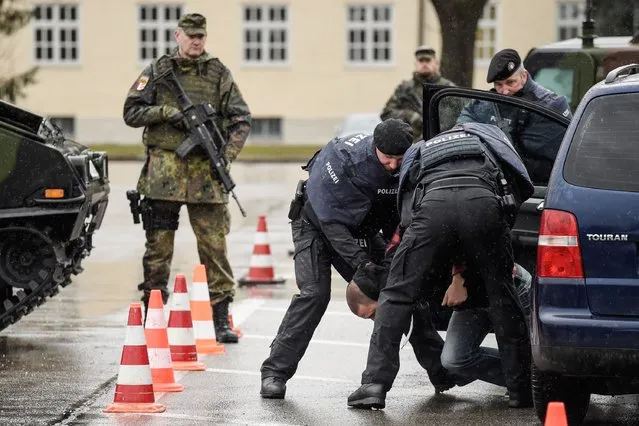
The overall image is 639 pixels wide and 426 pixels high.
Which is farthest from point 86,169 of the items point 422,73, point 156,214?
point 422,73

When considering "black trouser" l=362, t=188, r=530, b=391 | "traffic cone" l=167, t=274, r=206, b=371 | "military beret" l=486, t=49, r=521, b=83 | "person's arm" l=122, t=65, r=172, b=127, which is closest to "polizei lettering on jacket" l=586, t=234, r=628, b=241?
"black trouser" l=362, t=188, r=530, b=391

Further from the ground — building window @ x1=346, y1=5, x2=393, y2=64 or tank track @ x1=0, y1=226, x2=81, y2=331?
building window @ x1=346, y1=5, x2=393, y2=64

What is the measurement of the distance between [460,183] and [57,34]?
135ft

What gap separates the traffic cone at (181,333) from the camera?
31.8 feet

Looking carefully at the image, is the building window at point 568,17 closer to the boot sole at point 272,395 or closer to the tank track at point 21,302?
the tank track at point 21,302

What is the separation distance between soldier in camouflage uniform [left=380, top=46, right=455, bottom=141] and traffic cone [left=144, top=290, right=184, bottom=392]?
224 inches

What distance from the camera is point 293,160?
40.8 metres

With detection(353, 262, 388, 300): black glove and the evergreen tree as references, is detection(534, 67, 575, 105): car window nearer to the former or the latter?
detection(353, 262, 388, 300): black glove

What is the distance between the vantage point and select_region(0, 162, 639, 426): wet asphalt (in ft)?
27.4

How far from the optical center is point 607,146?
292 inches

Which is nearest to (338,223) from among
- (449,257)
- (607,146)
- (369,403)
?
(449,257)

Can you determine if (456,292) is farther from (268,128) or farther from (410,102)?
(268,128)

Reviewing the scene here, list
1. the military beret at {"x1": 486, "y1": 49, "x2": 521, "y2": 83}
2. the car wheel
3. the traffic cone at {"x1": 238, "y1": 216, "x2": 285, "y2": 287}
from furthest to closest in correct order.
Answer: the traffic cone at {"x1": 238, "y1": 216, "x2": 285, "y2": 287} < the military beret at {"x1": 486, "y1": 49, "x2": 521, "y2": 83} < the car wheel

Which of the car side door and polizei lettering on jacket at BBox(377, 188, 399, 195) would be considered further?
the car side door
